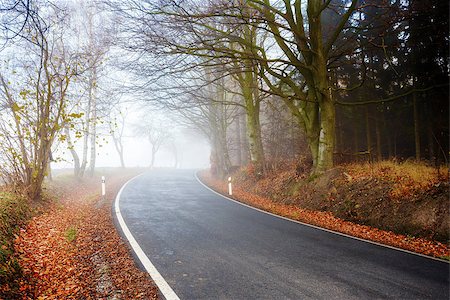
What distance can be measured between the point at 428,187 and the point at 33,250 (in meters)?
9.76

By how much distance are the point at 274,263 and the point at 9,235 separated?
566 cm

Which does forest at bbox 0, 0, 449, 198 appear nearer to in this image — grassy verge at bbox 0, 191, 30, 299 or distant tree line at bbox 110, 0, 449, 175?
distant tree line at bbox 110, 0, 449, 175

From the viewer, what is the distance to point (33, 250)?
21.2 feet

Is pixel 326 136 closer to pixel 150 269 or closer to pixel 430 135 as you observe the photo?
pixel 430 135

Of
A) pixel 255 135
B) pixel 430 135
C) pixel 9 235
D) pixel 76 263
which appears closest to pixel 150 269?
pixel 76 263

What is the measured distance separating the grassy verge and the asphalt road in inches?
86.9

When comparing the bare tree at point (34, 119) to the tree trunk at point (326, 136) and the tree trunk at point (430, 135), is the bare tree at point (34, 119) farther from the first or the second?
the tree trunk at point (430, 135)

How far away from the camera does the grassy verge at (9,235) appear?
4625mm

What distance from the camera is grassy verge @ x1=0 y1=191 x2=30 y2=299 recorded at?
4625 millimetres

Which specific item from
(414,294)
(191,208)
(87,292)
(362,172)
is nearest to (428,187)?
(362,172)

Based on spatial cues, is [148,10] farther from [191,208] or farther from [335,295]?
[335,295]

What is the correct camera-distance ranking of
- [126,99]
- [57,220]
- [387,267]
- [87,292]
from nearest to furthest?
[87,292] → [387,267] → [57,220] → [126,99]

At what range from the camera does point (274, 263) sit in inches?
227

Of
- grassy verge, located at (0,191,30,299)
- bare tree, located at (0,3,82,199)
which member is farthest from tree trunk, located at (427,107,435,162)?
grassy verge, located at (0,191,30,299)
